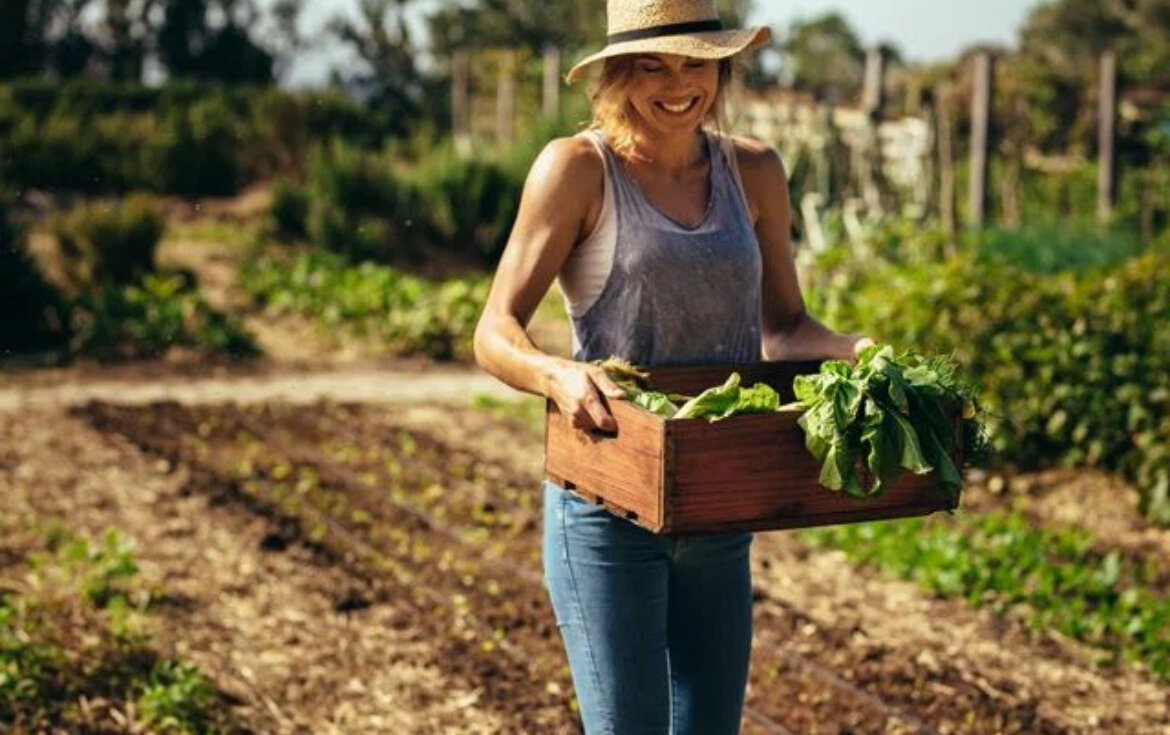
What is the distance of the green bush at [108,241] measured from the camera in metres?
12.5

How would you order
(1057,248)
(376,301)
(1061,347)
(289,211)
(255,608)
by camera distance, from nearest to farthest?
(255,608), (1061,347), (1057,248), (376,301), (289,211)

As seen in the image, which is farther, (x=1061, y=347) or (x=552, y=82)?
(x=552, y=82)

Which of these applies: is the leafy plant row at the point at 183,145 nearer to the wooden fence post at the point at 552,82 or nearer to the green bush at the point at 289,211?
the wooden fence post at the point at 552,82

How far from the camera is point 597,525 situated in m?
2.94

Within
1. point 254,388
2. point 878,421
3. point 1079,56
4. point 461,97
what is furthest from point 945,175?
point 1079,56

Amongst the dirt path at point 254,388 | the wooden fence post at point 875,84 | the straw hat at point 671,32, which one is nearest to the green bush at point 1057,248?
the wooden fence post at point 875,84

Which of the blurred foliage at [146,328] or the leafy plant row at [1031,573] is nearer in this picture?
the leafy plant row at [1031,573]

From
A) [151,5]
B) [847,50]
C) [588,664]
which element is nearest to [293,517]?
[588,664]

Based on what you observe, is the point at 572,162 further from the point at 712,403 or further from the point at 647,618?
the point at 647,618

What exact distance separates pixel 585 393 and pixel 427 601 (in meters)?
3.60

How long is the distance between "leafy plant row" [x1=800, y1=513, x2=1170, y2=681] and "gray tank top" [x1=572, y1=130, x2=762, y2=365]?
311 centimetres

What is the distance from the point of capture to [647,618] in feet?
9.73

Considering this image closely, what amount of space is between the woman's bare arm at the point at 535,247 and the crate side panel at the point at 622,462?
120 millimetres

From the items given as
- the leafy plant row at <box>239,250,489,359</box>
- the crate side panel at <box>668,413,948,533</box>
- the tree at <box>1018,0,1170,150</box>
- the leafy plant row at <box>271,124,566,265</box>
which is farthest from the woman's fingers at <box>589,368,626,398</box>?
the tree at <box>1018,0,1170,150</box>
